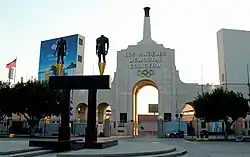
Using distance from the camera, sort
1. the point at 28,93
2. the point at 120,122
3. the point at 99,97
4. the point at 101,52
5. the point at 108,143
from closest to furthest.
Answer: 1. the point at 108,143
2. the point at 101,52
3. the point at 28,93
4. the point at 120,122
5. the point at 99,97

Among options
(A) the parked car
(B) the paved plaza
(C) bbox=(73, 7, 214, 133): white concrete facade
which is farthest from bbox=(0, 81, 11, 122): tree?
(A) the parked car

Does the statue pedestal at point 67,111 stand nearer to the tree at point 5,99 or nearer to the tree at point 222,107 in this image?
the tree at point 5,99

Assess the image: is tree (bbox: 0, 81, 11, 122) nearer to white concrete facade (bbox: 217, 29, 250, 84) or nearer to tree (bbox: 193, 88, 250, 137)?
tree (bbox: 193, 88, 250, 137)

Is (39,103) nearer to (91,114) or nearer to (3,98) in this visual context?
(3,98)

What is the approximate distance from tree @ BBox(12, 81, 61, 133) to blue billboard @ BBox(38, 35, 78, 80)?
2191cm

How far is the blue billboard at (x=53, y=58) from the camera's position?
206 ft

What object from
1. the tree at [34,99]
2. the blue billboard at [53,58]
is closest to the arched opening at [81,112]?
the blue billboard at [53,58]

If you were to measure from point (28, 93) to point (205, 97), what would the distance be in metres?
23.5

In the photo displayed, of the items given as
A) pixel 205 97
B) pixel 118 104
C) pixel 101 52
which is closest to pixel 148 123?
pixel 118 104

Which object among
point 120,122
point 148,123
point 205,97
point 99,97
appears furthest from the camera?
point 148,123

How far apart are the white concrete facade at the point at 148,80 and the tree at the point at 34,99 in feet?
75.4

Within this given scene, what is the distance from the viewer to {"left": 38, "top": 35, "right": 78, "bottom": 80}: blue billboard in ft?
206

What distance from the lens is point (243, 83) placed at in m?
66.5

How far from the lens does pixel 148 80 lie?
62.2m
